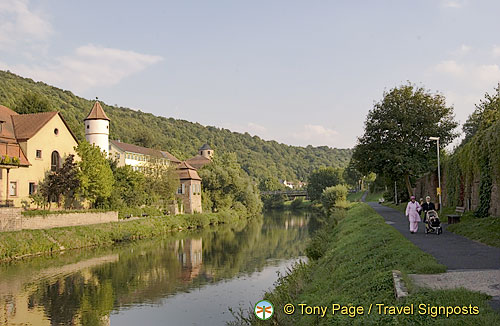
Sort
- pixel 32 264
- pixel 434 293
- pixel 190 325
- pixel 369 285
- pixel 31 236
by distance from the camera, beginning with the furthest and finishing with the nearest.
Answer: pixel 31 236, pixel 32 264, pixel 190 325, pixel 369 285, pixel 434 293

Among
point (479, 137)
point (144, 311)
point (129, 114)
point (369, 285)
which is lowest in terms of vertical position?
point (144, 311)

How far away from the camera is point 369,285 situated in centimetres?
1032

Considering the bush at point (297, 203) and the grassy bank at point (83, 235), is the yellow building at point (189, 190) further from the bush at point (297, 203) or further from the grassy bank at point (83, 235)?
the bush at point (297, 203)

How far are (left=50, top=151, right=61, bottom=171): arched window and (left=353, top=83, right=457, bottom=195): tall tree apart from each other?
26.6m

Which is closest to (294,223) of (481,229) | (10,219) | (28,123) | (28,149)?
(28,149)

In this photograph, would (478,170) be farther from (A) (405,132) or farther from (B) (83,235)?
(B) (83,235)

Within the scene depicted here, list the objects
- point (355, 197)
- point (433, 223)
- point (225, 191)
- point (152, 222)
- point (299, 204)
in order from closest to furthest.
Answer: point (433, 223), point (152, 222), point (225, 191), point (355, 197), point (299, 204)

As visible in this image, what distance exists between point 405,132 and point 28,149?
104 ft

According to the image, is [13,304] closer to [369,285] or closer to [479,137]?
[369,285]

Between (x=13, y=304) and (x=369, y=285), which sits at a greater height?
(x=369, y=285)

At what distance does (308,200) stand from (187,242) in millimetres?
84003

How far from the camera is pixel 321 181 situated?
109438mm

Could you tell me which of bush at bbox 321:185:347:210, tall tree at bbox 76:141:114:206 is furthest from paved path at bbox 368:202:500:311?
bush at bbox 321:185:347:210

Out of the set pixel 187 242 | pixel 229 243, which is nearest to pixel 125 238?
pixel 187 242
